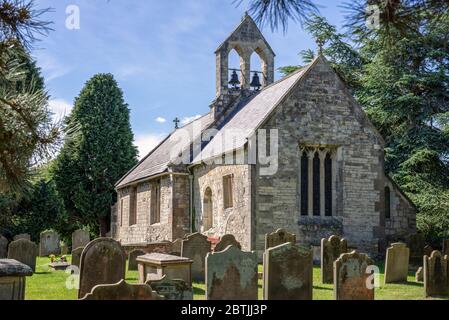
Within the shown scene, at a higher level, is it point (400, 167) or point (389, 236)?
point (400, 167)

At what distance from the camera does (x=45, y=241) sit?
83.7 ft

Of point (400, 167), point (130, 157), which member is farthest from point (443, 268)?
point (130, 157)

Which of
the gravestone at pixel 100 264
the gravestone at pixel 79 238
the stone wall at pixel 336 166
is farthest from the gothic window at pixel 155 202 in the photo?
the gravestone at pixel 100 264

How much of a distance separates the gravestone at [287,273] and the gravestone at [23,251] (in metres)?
8.26

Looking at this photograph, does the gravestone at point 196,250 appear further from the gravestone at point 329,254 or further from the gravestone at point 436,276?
the gravestone at point 436,276

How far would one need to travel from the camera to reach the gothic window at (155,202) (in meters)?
26.2

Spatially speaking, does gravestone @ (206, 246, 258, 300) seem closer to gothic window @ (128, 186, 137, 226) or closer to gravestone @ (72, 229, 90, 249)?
gravestone @ (72, 229, 90, 249)

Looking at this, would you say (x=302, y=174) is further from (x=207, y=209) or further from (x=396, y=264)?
(x=396, y=264)

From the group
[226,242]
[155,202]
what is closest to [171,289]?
[226,242]

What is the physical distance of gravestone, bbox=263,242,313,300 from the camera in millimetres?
10133

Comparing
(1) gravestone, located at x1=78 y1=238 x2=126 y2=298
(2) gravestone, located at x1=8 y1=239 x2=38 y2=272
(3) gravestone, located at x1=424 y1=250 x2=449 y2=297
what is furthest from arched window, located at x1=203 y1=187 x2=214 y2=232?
(3) gravestone, located at x1=424 y1=250 x2=449 y2=297
